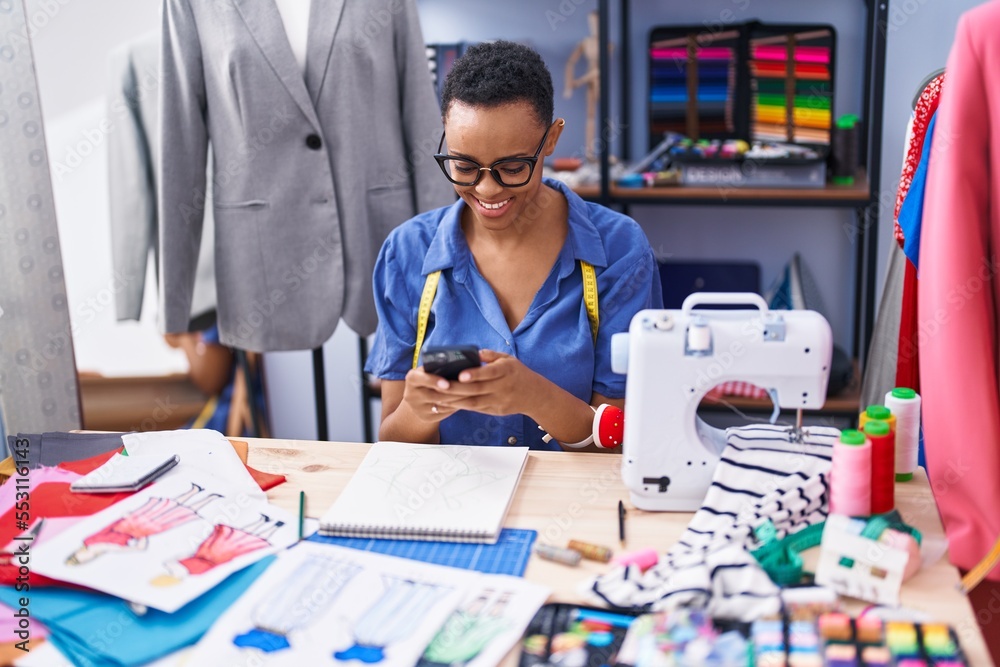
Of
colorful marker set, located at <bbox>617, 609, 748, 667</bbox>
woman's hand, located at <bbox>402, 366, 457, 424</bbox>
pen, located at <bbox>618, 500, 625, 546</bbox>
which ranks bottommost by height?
colorful marker set, located at <bbox>617, 609, 748, 667</bbox>

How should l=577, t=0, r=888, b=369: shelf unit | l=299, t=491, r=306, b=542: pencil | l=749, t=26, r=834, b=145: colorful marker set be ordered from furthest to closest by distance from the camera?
l=749, t=26, r=834, b=145: colorful marker set
l=577, t=0, r=888, b=369: shelf unit
l=299, t=491, r=306, b=542: pencil

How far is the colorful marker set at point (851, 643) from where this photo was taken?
3.24ft

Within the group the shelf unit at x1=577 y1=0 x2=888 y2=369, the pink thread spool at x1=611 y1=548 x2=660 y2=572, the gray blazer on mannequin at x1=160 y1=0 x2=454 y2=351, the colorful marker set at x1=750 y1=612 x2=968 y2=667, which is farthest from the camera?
the shelf unit at x1=577 y1=0 x2=888 y2=369

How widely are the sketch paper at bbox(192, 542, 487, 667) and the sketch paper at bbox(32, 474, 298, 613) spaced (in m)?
0.06

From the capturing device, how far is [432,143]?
2.28m

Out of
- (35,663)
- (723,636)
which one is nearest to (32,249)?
(35,663)

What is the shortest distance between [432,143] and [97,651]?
1472 millimetres

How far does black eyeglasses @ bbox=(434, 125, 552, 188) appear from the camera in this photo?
1.52m

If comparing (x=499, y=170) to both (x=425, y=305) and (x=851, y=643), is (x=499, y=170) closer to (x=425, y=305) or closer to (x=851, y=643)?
(x=425, y=305)

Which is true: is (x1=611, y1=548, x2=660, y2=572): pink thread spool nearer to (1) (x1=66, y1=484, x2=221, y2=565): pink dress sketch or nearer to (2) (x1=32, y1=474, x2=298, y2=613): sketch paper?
(2) (x1=32, y1=474, x2=298, y2=613): sketch paper

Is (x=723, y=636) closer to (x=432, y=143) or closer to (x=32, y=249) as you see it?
(x=432, y=143)

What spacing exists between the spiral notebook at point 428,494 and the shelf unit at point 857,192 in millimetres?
1303

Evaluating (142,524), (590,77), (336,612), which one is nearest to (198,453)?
(142,524)

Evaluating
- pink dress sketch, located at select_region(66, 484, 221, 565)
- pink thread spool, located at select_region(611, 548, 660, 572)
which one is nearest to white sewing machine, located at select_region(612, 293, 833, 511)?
pink thread spool, located at select_region(611, 548, 660, 572)
